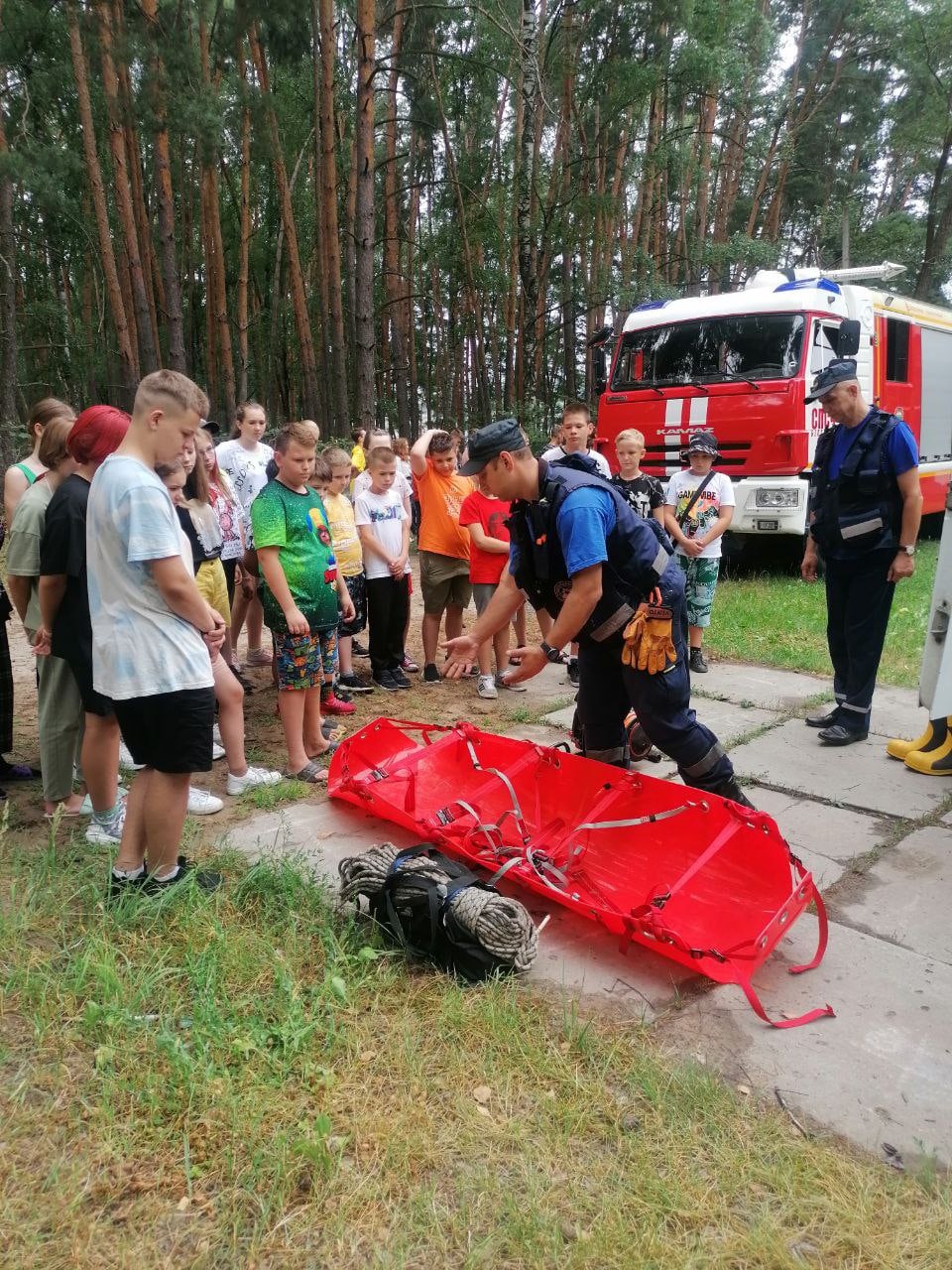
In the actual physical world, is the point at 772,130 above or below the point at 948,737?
above

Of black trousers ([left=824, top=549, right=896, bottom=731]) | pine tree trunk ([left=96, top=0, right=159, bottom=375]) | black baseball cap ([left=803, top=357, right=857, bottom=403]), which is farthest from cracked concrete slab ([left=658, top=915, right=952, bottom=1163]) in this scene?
pine tree trunk ([left=96, top=0, right=159, bottom=375])

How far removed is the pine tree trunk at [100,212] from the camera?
41.0ft

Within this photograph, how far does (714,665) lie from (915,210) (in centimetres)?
3132

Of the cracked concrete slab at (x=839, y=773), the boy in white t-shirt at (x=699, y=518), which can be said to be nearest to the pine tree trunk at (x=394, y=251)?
the boy in white t-shirt at (x=699, y=518)

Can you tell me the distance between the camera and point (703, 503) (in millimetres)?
5902

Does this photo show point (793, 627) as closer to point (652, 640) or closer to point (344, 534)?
point (344, 534)

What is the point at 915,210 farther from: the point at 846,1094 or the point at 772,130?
the point at 846,1094

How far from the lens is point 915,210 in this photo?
29.9 metres

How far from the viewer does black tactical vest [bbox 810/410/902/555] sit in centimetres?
449

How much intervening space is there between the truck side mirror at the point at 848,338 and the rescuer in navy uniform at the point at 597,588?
6283 mm

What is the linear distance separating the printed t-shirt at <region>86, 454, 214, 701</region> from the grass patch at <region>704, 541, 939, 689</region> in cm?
498

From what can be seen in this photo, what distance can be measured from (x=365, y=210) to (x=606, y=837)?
32.3 ft

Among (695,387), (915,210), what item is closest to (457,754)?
(695,387)

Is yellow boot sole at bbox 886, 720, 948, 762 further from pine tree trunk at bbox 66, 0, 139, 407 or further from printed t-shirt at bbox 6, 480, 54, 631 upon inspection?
pine tree trunk at bbox 66, 0, 139, 407
